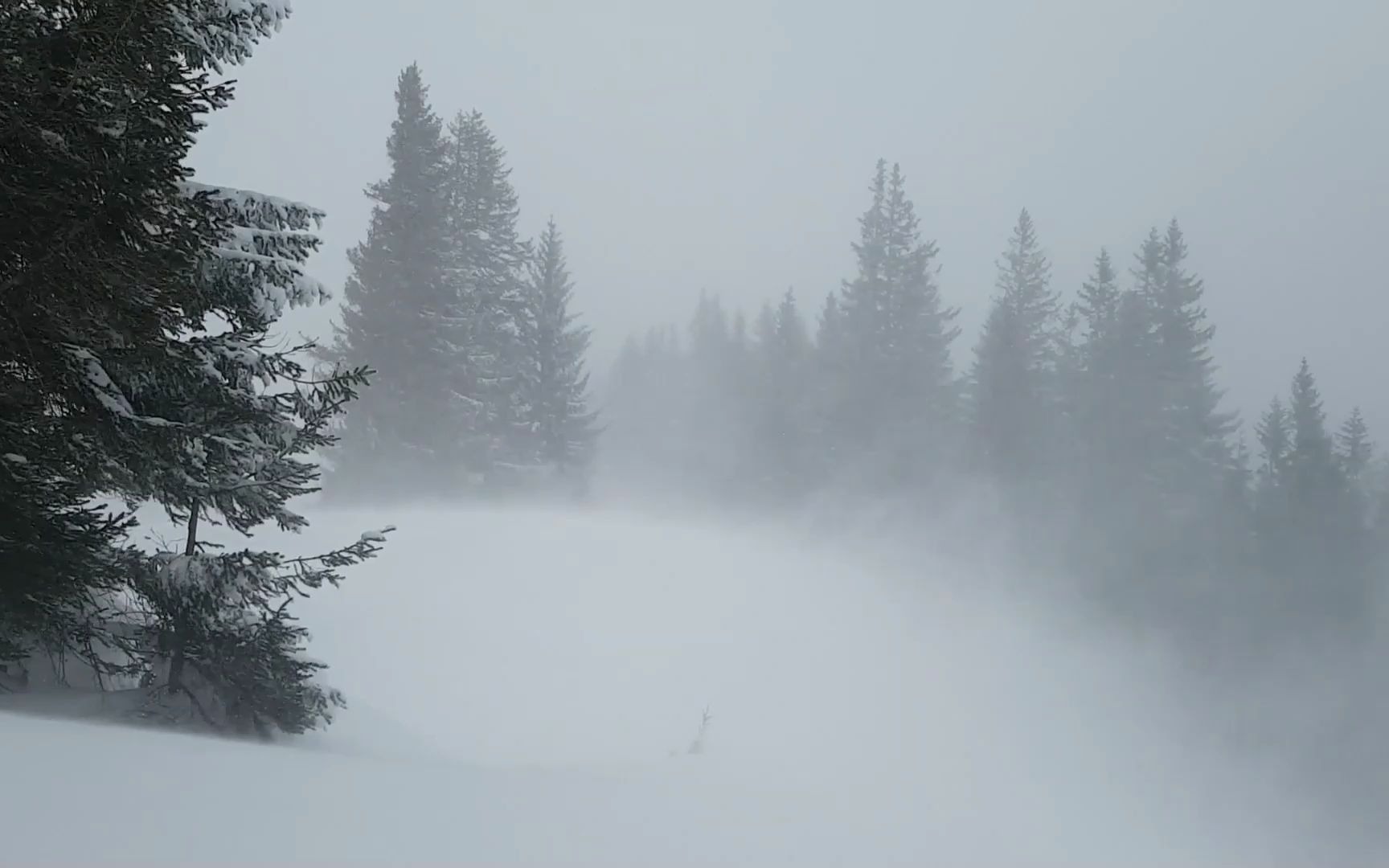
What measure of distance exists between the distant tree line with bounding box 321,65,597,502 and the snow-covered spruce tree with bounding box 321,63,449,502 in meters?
0.03

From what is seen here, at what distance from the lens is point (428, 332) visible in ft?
83.3

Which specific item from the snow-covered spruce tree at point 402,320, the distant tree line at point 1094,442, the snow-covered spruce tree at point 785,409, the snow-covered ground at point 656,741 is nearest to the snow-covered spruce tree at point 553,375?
the snow-covered spruce tree at point 402,320

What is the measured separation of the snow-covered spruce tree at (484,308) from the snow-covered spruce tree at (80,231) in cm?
2163

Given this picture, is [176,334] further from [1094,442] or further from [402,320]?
[1094,442]

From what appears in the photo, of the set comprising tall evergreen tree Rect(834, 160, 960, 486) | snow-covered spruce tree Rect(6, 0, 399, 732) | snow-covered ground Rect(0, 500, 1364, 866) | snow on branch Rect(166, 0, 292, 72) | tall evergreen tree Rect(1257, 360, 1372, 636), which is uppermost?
tall evergreen tree Rect(834, 160, 960, 486)

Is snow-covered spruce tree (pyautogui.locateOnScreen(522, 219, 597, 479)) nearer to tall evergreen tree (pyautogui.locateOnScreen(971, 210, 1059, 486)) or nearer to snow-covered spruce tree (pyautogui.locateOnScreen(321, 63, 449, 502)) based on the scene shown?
snow-covered spruce tree (pyautogui.locateOnScreen(321, 63, 449, 502))

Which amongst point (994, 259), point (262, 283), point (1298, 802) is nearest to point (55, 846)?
point (262, 283)

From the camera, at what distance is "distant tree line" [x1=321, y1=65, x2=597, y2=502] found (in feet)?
82.6

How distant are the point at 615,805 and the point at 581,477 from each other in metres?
29.3

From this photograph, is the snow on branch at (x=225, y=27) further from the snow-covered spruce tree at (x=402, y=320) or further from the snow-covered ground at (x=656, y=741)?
the snow-covered spruce tree at (x=402, y=320)

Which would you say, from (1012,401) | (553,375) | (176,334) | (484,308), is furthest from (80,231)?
(1012,401)

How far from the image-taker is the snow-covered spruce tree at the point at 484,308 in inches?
1049

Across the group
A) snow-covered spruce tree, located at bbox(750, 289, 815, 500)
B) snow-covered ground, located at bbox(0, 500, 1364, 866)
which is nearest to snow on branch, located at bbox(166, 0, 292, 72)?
snow-covered ground, located at bbox(0, 500, 1364, 866)

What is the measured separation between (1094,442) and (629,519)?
996 inches
